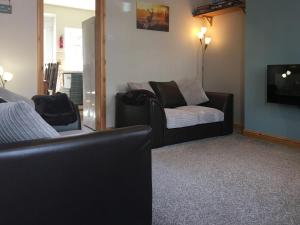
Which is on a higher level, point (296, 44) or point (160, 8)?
point (160, 8)

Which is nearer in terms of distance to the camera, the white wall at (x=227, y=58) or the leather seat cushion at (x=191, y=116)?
the leather seat cushion at (x=191, y=116)

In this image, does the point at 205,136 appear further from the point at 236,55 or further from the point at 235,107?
the point at 236,55

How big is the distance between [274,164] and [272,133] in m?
1.13

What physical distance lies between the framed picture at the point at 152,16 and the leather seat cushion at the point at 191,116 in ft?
5.10

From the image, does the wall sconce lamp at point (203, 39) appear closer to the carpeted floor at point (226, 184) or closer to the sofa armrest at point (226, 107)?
the sofa armrest at point (226, 107)

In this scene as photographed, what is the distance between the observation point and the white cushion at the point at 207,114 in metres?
4.23

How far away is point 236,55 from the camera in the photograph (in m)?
5.02

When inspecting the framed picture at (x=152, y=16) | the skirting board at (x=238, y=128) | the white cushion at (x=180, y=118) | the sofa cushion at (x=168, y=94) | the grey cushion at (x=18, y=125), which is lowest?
the skirting board at (x=238, y=128)

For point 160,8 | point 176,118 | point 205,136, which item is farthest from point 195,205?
point 160,8

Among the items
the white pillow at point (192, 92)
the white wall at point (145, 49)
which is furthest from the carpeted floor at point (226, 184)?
the white wall at point (145, 49)

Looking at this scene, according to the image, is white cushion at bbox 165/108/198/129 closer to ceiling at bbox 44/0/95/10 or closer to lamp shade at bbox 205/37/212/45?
lamp shade at bbox 205/37/212/45

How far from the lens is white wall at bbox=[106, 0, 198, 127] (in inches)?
183

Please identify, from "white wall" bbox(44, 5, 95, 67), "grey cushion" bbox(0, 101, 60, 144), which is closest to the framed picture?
"white wall" bbox(44, 5, 95, 67)

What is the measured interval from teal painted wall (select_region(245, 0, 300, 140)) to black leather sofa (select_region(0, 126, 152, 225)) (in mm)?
3121
